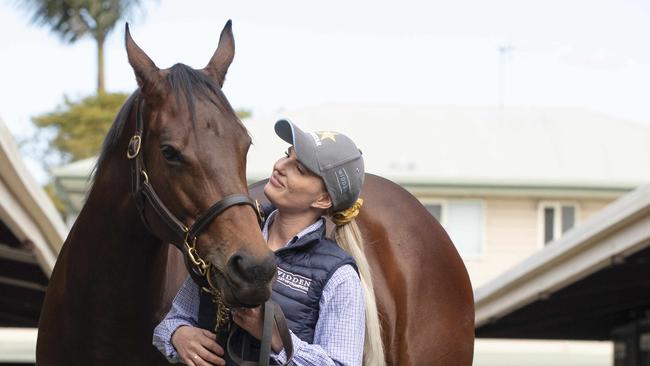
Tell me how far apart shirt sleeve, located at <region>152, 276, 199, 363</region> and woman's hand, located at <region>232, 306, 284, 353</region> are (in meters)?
0.32

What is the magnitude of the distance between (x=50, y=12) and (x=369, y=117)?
28.8 feet

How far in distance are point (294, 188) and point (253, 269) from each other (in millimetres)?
527

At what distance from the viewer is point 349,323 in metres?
3.96

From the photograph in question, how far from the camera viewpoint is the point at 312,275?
13.3ft

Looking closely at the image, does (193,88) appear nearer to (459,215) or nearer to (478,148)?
(459,215)

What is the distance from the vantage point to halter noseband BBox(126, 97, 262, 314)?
3921 mm

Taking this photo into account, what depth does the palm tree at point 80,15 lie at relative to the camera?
31.4 m

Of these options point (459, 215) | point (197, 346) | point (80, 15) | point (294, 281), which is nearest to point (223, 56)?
point (294, 281)

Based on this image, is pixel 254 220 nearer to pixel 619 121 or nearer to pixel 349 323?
pixel 349 323

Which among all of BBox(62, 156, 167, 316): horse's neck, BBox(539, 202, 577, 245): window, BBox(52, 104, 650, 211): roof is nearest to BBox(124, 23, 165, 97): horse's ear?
BBox(62, 156, 167, 316): horse's neck

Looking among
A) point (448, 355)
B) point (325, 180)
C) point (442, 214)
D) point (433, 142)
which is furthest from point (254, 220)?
point (433, 142)

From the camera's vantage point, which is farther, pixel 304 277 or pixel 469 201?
pixel 469 201

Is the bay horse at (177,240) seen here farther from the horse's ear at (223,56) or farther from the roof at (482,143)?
the roof at (482,143)

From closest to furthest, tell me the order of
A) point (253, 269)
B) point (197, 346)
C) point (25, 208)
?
point (253, 269) → point (197, 346) → point (25, 208)
